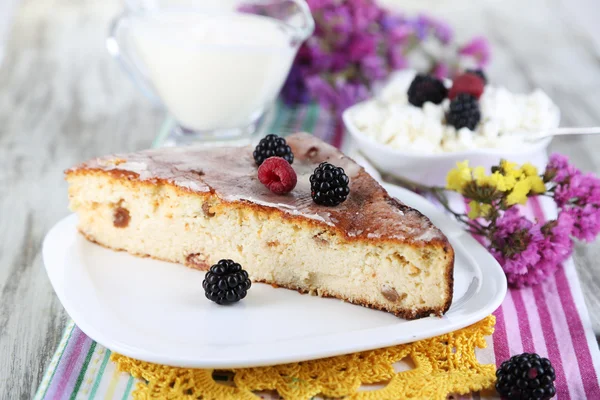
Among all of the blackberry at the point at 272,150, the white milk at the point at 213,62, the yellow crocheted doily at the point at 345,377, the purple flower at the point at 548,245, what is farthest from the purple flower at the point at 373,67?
the yellow crocheted doily at the point at 345,377

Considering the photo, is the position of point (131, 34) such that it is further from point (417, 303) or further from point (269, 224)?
point (417, 303)

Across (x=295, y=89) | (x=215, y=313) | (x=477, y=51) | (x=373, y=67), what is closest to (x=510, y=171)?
(x=215, y=313)

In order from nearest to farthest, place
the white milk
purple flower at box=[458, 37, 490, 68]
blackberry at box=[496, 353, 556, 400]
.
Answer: blackberry at box=[496, 353, 556, 400]
the white milk
purple flower at box=[458, 37, 490, 68]

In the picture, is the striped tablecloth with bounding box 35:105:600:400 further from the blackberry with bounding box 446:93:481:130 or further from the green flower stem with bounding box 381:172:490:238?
the blackberry with bounding box 446:93:481:130

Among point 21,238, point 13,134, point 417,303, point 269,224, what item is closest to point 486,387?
point 417,303

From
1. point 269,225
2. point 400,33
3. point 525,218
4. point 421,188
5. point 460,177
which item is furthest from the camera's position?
point 400,33

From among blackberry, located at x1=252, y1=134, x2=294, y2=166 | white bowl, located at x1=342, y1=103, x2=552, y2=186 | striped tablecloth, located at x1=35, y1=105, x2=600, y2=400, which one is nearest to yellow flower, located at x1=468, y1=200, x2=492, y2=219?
striped tablecloth, located at x1=35, y1=105, x2=600, y2=400

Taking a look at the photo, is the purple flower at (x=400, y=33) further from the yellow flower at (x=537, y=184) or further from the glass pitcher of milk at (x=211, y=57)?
the yellow flower at (x=537, y=184)

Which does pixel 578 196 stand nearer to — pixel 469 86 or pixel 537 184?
pixel 537 184
